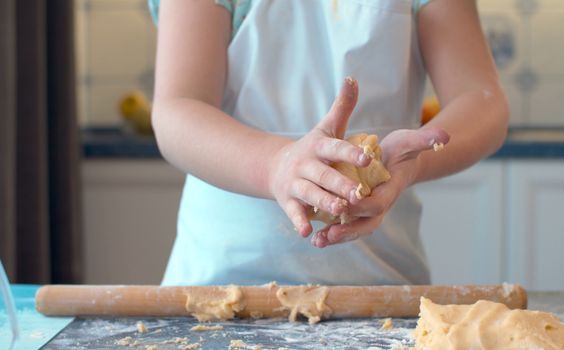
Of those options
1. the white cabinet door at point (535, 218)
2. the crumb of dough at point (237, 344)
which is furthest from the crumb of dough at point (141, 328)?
the white cabinet door at point (535, 218)

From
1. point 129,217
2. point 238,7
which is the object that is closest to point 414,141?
point 238,7

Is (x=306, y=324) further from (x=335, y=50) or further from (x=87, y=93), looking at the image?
(x=87, y=93)

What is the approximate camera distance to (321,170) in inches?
29.8

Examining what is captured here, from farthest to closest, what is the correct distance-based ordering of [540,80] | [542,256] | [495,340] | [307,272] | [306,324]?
[540,80]
[542,256]
[307,272]
[306,324]
[495,340]

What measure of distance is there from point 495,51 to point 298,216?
6.11ft

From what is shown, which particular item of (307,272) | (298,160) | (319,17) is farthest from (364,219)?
(319,17)

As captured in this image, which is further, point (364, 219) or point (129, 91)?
point (129, 91)

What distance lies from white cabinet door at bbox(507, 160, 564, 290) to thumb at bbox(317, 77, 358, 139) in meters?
1.33

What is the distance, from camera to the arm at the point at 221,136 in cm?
76

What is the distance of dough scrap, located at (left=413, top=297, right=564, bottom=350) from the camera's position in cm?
76

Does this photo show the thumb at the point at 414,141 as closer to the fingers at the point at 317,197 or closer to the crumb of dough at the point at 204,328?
the fingers at the point at 317,197

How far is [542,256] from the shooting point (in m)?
2.06

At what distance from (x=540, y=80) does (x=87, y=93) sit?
1296mm

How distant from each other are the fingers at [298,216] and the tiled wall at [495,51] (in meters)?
1.82
